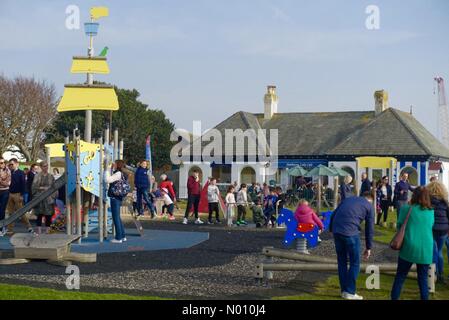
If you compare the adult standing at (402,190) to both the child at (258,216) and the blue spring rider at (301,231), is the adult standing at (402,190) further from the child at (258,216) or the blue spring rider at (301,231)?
the blue spring rider at (301,231)

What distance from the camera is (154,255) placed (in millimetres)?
15727

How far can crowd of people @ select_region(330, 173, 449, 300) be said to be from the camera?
32.2 feet

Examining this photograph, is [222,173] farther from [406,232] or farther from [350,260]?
[406,232]

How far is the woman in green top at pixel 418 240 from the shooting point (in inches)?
384

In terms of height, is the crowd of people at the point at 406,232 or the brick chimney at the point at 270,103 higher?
the brick chimney at the point at 270,103

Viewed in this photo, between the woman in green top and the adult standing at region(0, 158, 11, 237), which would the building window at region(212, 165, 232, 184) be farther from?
the woman in green top

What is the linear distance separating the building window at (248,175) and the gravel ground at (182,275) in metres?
36.4

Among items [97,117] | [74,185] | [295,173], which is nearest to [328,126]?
[295,173]

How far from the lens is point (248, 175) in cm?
5441

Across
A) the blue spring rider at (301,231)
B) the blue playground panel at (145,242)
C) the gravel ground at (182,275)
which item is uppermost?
the blue spring rider at (301,231)

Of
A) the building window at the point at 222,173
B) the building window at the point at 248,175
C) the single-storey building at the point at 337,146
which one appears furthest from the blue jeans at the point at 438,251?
the building window at the point at 222,173

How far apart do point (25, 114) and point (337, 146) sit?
2466cm
